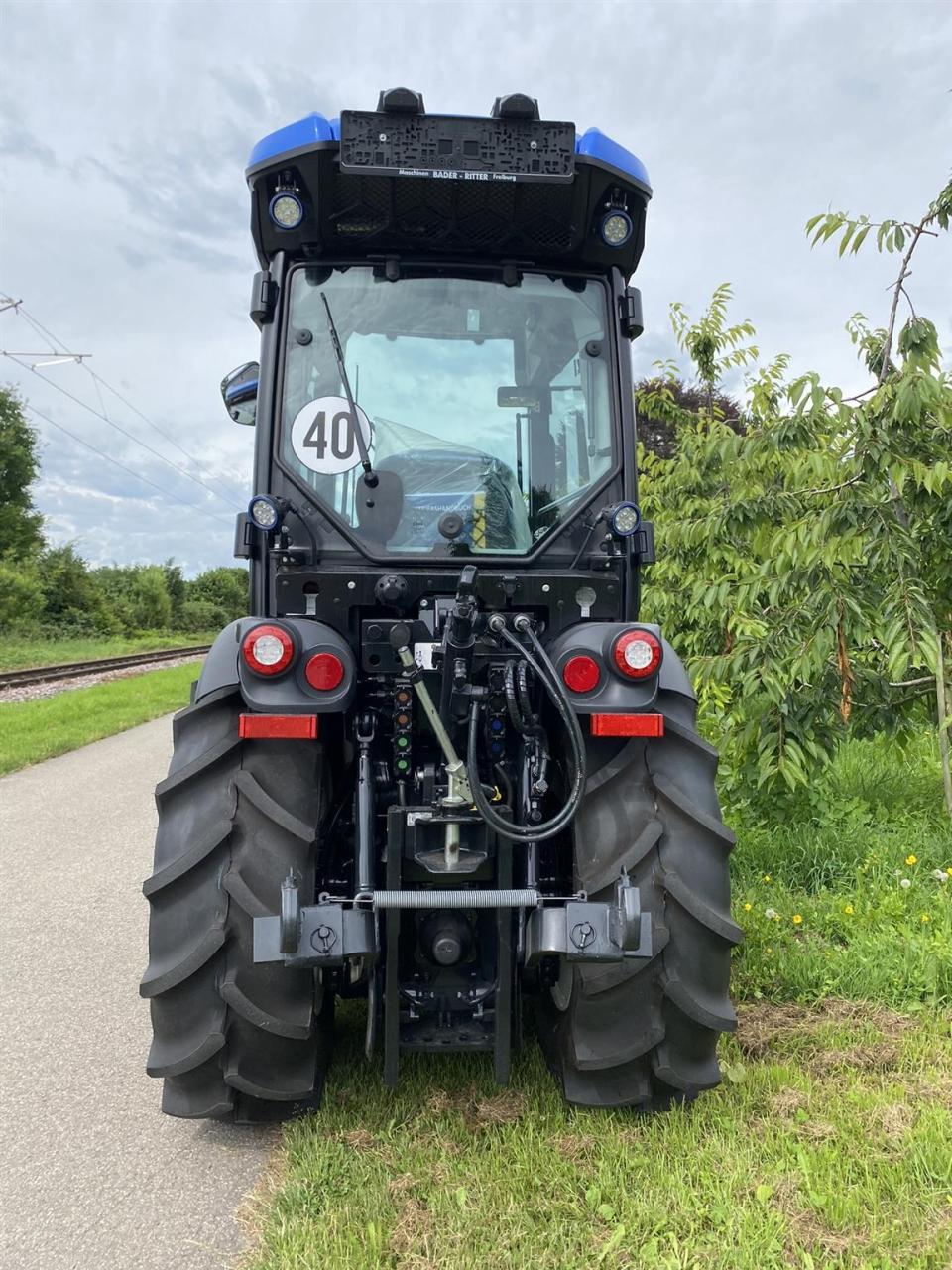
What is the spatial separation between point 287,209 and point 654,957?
8.12 feet

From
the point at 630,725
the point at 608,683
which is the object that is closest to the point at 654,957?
the point at 630,725

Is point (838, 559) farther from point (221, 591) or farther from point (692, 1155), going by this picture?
point (221, 591)

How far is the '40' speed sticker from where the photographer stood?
2.94 meters

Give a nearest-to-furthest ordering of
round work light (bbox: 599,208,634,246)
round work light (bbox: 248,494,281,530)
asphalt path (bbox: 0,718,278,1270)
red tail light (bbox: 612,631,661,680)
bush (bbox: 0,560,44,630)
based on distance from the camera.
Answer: asphalt path (bbox: 0,718,278,1270)
red tail light (bbox: 612,631,661,680)
round work light (bbox: 248,494,281,530)
round work light (bbox: 599,208,634,246)
bush (bbox: 0,560,44,630)

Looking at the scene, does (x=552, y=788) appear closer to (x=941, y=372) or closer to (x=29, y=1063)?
(x=29, y=1063)

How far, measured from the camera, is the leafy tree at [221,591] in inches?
2291

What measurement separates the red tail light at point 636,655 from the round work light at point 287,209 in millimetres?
1669

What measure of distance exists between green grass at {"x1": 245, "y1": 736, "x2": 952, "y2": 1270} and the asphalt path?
0.65 feet

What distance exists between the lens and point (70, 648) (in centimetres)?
3034

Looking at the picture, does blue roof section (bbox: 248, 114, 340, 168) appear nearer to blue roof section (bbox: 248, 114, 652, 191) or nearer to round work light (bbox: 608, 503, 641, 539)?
blue roof section (bbox: 248, 114, 652, 191)

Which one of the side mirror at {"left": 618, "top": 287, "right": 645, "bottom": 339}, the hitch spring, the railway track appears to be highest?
the side mirror at {"left": 618, "top": 287, "right": 645, "bottom": 339}

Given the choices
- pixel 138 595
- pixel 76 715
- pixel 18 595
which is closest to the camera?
pixel 76 715

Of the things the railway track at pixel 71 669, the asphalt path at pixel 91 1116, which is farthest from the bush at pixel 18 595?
the asphalt path at pixel 91 1116

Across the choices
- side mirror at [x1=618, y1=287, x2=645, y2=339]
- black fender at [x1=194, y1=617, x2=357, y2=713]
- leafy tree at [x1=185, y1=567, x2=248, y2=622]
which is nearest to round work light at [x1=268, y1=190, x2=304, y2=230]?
side mirror at [x1=618, y1=287, x2=645, y2=339]
